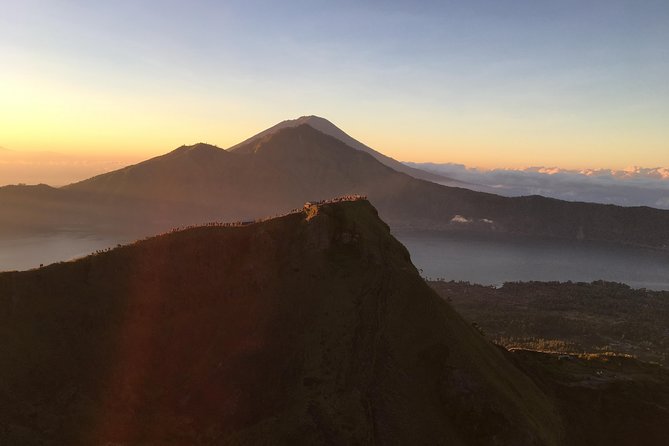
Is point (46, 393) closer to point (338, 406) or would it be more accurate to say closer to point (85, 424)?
point (85, 424)

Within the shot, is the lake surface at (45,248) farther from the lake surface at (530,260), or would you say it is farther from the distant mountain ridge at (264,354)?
the lake surface at (530,260)

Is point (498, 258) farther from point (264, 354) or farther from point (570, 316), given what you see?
point (264, 354)

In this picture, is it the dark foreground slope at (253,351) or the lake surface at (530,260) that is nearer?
the dark foreground slope at (253,351)

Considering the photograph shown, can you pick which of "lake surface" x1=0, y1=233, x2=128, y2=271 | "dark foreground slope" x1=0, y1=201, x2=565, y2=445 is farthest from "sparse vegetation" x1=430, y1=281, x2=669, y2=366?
"lake surface" x1=0, y1=233, x2=128, y2=271

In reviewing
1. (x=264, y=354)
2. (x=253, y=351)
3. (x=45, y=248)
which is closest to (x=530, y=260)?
(x=45, y=248)

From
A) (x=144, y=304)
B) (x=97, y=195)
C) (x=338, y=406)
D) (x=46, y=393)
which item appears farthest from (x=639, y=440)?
(x=97, y=195)

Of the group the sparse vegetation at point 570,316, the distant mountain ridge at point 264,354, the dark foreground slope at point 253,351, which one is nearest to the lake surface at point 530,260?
the sparse vegetation at point 570,316
